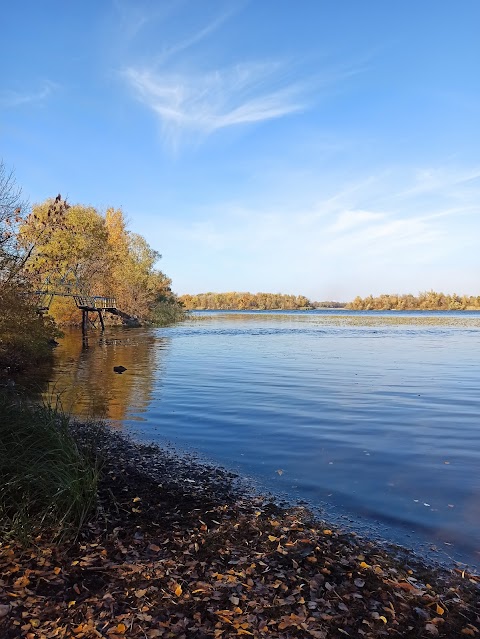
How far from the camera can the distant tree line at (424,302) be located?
16750 cm

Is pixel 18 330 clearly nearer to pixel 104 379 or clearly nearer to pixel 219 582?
pixel 104 379

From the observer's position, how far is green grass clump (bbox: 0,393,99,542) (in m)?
5.54

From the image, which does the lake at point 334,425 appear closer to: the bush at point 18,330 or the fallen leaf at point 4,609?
the bush at point 18,330

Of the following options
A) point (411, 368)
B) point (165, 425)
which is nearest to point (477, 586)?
point (165, 425)

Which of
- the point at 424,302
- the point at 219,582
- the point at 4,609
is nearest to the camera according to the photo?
the point at 4,609

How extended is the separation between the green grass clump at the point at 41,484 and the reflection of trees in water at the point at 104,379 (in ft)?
15.7

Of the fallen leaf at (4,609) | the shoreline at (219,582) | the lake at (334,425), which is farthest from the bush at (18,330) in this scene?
the fallen leaf at (4,609)

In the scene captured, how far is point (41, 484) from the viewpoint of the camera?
19.3 feet

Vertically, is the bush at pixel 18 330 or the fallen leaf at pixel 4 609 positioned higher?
the bush at pixel 18 330

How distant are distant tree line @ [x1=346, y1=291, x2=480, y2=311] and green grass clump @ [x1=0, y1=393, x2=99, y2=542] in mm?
176531

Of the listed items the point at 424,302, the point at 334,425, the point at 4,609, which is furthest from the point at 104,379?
the point at 424,302

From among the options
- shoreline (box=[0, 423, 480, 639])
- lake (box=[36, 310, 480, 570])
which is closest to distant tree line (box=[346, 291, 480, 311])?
lake (box=[36, 310, 480, 570])

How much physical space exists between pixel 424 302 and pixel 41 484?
587 feet

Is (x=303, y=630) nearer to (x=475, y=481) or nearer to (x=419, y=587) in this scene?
(x=419, y=587)
